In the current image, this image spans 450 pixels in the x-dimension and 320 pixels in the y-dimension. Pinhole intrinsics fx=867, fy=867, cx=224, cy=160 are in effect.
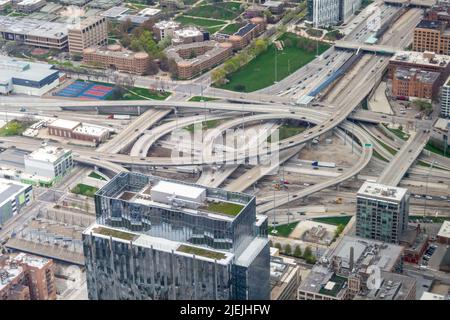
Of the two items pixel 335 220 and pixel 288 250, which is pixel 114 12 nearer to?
pixel 335 220

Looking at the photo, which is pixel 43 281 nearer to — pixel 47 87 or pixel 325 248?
pixel 325 248

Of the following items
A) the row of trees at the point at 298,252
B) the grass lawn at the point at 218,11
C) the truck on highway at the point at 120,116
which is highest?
the grass lawn at the point at 218,11

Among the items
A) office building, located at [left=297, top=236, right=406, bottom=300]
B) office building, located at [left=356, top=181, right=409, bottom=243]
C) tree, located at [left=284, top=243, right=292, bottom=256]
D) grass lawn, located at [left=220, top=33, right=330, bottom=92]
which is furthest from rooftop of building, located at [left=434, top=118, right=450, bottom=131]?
tree, located at [left=284, top=243, right=292, bottom=256]

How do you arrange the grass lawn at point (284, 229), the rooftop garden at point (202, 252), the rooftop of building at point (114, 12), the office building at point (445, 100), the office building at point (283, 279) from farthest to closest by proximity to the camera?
1. the rooftop of building at point (114, 12)
2. the office building at point (445, 100)
3. the grass lawn at point (284, 229)
4. the office building at point (283, 279)
5. the rooftop garden at point (202, 252)

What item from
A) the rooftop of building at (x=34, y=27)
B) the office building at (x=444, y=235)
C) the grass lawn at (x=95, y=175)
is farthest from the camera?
the rooftop of building at (x=34, y=27)

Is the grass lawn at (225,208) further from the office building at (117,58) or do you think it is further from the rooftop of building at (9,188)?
the office building at (117,58)

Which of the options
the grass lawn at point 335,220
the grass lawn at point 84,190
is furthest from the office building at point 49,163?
the grass lawn at point 335,220

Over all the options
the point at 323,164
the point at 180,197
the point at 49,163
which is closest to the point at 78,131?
the point at 49,163
